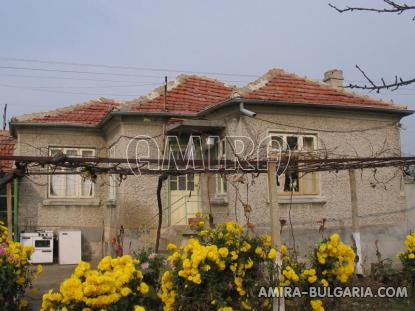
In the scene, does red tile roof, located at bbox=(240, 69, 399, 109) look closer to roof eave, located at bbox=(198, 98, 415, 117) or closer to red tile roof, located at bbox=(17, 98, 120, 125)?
roof eave, located at bbox=(198, 98, 415, 117)

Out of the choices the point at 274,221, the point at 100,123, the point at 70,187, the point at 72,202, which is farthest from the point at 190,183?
the point at 274,221

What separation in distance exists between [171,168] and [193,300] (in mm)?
2843

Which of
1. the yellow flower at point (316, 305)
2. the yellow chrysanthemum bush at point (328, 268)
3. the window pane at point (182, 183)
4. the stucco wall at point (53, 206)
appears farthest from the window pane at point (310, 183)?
the yellow flower at point (316, 305)

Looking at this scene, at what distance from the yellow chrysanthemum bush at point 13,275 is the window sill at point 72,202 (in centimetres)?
856

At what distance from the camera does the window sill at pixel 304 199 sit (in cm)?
1312

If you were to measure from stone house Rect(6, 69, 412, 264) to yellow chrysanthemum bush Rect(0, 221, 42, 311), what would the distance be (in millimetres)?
5562

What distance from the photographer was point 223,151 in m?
13.7

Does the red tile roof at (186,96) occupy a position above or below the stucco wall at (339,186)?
above

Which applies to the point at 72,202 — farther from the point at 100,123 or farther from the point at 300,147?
the point at 300,147

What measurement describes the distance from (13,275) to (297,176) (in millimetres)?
8275

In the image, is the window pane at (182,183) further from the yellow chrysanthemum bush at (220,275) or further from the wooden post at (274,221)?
the yellow chrysanthemum bush at (220,275)

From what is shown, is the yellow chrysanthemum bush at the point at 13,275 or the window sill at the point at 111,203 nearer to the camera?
the yellow chrysanthemum bush at the point at 13,275

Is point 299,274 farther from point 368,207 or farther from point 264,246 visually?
point 368,207

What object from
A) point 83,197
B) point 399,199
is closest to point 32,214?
point 83,197
